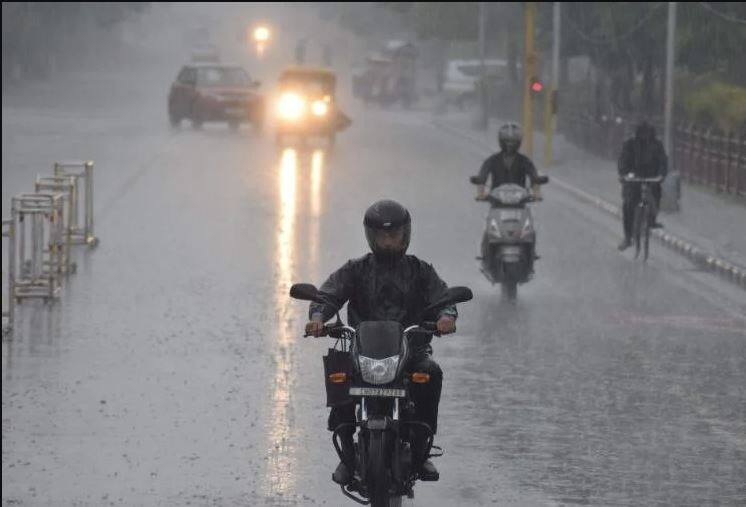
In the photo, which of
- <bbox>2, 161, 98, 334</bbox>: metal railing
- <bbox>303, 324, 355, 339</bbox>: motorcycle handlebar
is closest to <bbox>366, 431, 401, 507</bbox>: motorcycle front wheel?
<bbox>303, 324, 355, 339</bbox>: motorcycle handlebar

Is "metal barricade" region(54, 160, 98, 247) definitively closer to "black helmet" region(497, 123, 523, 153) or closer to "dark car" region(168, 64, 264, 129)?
"black helmet" region(497, 123, 523, 153)

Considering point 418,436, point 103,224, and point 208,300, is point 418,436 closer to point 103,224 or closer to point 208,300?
point 208,300

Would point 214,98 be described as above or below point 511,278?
above

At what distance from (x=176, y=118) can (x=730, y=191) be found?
26.2m

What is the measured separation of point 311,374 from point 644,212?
341 inches

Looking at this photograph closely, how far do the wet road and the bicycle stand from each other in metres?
0.29

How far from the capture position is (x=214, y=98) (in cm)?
5184

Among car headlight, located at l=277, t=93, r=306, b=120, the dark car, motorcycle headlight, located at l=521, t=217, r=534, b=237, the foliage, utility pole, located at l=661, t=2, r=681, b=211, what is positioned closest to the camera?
motorcycle headlight, located at l=521, t=217, r=534, b=237

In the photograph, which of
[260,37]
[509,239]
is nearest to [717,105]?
[509,239]

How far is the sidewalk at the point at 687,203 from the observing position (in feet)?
72.4

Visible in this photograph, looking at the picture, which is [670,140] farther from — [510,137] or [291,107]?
[291,107]

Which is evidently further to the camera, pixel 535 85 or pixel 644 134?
pixel 535 85

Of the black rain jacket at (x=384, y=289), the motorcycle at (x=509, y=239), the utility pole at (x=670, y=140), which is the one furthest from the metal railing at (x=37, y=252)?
the utility pole at (x=670, y=140)

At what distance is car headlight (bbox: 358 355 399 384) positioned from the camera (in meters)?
7.85
